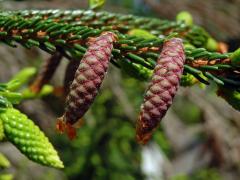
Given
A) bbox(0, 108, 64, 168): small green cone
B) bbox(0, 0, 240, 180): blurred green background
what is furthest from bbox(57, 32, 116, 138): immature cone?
bbox(0, 0, 240, 180): blurred green background

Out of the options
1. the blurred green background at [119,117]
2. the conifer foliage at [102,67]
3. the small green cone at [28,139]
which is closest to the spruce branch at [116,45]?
the conifer foliage at [102,67]

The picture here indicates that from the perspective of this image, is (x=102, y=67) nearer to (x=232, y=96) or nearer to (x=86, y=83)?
(x=86, y=83)

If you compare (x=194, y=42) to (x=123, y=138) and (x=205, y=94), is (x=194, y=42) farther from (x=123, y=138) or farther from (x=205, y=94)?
(x=123, y=138)

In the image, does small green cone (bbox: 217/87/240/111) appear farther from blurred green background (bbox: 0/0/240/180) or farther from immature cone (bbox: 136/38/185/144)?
blurred green background (bbox: 0/0/240/180)

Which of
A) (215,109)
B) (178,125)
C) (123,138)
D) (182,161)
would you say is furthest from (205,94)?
(182,161)

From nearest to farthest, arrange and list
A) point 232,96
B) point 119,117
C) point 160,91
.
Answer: point 160,91 < point 232,96 < point 119,117

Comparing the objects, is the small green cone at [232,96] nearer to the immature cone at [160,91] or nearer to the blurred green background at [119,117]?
the immature cone at [160,91]

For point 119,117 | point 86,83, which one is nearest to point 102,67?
point 86,83
